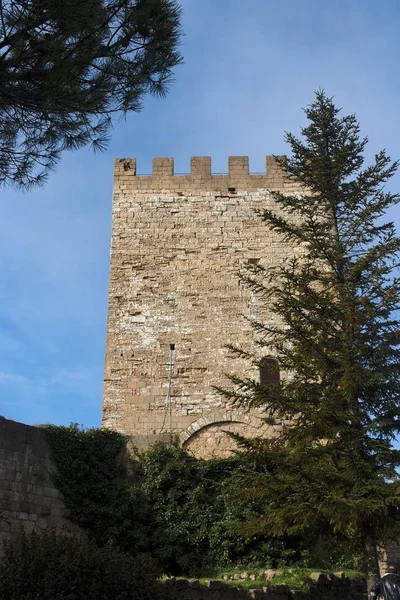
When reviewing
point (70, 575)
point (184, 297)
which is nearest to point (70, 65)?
point (70, 575)

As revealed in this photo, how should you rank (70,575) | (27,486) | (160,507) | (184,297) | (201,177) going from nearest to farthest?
(70,575)
(27,486)
(160,507)
(184,297)
(201,177)

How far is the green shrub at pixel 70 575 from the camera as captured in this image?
704cm

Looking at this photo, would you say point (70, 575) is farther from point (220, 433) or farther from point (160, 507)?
point (220, 433)

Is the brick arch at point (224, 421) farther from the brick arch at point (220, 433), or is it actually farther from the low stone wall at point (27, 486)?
the low stone wall at point (27, 486)

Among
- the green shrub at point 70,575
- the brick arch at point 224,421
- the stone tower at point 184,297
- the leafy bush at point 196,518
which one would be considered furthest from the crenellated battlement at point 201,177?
the green shrub at point 70,575

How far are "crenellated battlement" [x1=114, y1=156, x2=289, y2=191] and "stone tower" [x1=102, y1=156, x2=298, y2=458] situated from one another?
2cm

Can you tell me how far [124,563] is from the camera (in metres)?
7.91

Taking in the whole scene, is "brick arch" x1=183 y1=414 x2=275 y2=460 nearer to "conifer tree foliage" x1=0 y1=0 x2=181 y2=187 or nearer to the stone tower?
the stone tower

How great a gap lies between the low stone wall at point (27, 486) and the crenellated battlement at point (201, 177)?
25.2 feet

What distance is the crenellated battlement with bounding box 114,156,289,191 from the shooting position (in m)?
18.0

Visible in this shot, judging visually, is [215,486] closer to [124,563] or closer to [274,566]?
[274,566]

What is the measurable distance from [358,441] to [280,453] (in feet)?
3.64

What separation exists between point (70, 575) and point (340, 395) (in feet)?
16.0

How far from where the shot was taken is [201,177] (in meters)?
18.1
